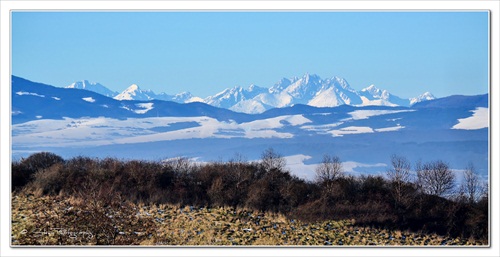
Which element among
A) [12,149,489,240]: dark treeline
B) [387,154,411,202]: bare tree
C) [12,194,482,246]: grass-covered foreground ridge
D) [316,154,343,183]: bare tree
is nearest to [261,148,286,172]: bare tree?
[12,149,489,240]: dark treeline

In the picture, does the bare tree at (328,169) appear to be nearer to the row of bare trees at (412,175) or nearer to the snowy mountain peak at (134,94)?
the row of bare trees at (412,175)

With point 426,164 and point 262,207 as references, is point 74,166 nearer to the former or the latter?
point 262,207

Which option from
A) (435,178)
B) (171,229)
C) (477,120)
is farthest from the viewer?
(435,178)

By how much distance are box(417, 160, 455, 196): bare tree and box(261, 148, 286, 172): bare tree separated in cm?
283

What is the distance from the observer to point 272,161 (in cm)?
1359

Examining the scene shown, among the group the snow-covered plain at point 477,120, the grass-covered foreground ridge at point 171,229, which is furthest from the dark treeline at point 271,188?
the snow-covered plain at point 477,120

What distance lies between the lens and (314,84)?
13.4 metres

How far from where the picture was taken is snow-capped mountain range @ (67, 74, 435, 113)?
43.0 feet

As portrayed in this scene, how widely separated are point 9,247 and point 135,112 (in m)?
4.15

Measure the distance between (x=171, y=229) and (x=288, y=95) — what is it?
401cm

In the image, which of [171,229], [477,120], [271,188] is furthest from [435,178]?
[171,229]

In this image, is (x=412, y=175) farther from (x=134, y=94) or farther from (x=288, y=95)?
(x=134, y=94)

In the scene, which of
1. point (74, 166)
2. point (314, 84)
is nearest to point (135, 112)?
point (74, 166)

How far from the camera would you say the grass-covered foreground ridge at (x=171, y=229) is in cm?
1090
